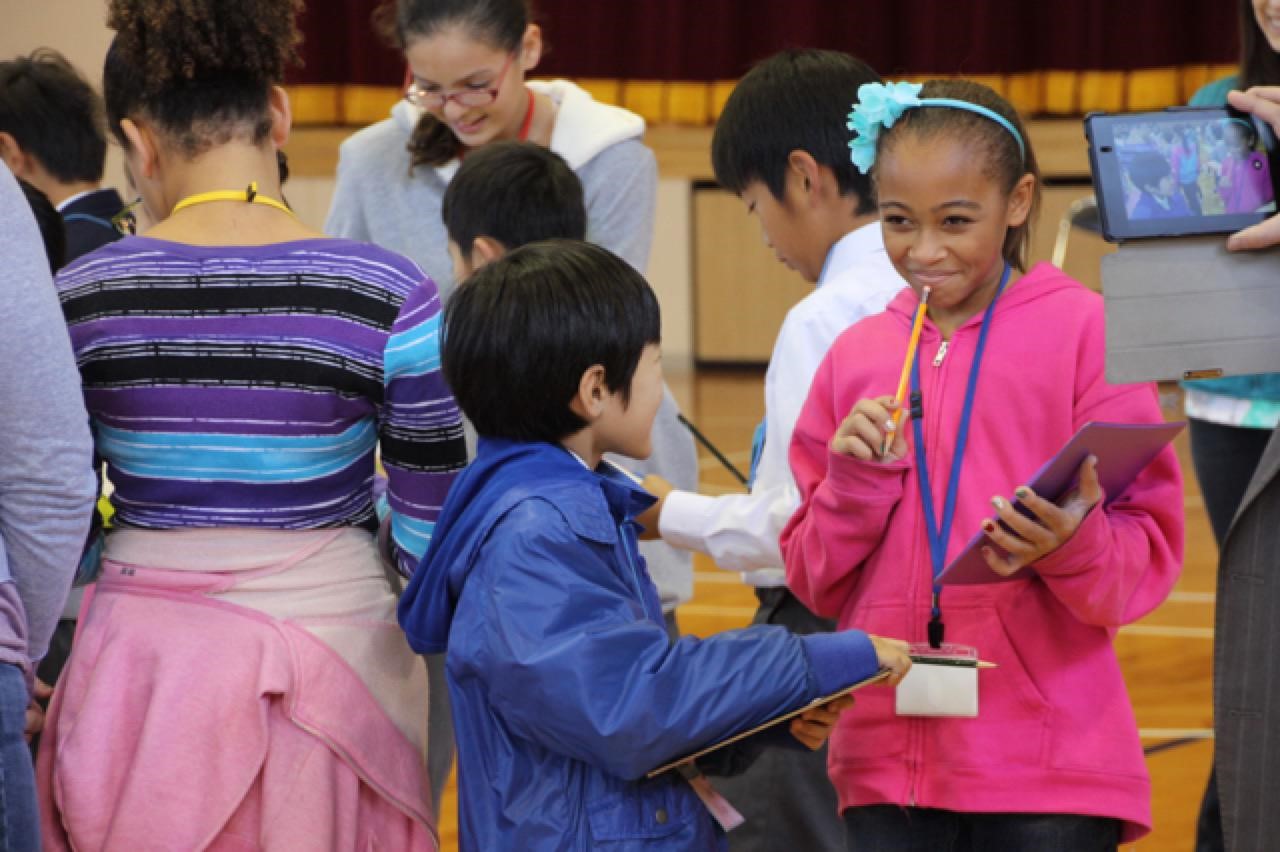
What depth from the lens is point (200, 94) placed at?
6.11 feet

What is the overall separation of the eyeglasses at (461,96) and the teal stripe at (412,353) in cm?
126

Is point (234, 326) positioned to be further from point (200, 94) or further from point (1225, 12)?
point (1225, 12)

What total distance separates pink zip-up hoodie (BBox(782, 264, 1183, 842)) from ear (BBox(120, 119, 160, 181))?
2.79ft

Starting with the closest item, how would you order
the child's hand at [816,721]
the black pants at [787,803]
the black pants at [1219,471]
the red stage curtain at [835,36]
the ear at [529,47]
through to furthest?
the child's hand at [816,721] < the black pants at [787,803] < the black pants at [1219,471] < the ear at [529,47] < the red stage curtain at [835,36]

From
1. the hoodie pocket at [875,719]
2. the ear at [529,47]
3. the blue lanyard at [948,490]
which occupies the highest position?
the ear at [529,47]

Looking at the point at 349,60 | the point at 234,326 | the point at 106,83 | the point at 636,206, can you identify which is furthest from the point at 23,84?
the point at 349,60

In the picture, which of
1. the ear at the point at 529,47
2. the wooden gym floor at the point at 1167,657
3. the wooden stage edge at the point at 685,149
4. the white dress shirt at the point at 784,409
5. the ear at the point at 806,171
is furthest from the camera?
the wooden stage edge at the point at 685,149

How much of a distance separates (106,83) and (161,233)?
0.21m

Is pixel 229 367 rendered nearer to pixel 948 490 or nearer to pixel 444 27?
pixel 948 490

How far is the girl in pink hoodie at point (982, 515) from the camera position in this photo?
1812 mm

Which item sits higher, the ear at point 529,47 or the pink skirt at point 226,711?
the ear at point 529,47

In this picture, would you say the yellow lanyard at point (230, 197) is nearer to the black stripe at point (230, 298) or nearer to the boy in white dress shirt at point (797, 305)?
the black stripe at point (230, 298)

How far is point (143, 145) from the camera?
188cm

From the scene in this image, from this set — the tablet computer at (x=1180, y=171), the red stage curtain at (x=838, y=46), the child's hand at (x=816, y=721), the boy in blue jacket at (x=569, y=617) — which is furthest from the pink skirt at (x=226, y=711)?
the red stage curtain at (x=838, y=46)
